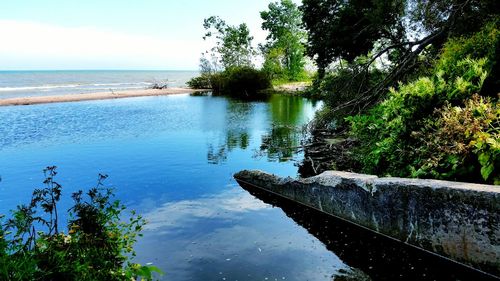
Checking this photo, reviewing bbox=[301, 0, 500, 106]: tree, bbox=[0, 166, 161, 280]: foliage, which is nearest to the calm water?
bbox=[0, 166, 161, 280]: foliage

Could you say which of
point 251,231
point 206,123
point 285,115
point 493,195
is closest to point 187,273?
point 251,231

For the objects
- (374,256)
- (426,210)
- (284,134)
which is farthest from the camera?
(284,134)

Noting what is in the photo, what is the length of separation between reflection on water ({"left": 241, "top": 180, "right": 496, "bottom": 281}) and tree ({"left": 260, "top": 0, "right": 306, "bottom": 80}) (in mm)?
55792

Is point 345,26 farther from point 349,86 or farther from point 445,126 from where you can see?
point 445,126

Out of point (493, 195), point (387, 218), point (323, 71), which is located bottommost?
point (387, 218)

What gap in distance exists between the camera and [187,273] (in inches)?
230

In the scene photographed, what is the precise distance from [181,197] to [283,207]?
277cm

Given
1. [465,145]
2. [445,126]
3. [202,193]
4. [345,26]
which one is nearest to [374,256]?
[465,145]

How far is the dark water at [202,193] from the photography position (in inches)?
238

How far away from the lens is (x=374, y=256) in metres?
6.30

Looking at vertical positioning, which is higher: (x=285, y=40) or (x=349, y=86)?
(x=285, y=40)

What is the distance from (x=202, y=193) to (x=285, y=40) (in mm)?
56764

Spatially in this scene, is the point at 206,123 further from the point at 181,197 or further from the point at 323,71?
the point at 181,197

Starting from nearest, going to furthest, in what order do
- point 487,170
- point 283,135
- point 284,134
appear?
point 487,170
point 283,135
point 284,134
